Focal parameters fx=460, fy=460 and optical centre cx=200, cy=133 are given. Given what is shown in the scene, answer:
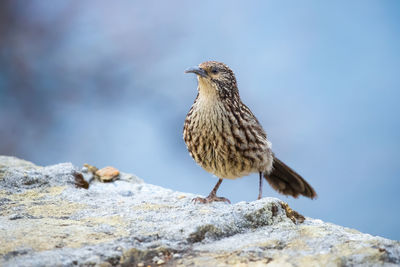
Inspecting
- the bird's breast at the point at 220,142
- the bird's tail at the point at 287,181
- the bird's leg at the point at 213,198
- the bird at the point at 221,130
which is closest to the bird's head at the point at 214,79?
the bird at the point at 221,130

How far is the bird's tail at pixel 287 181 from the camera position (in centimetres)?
493

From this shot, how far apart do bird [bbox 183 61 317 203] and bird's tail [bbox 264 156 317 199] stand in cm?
55

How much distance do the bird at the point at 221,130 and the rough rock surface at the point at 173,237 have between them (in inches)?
34.5

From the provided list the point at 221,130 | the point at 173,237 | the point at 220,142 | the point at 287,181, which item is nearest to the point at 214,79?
the point at 221,130

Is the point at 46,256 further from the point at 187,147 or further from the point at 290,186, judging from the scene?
the point at 290,186

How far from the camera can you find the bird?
4043mm

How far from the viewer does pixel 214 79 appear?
4078 millimetres

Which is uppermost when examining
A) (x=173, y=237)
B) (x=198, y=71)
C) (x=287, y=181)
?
(x=198, y=71)

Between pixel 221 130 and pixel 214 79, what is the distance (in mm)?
458

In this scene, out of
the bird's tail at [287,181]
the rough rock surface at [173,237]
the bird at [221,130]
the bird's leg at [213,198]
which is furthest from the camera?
the bird's tail at [287,181]

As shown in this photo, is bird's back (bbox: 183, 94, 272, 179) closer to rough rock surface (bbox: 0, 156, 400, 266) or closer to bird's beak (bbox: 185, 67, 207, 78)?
bird's beak (bbox: 185, 67, 207, 78)

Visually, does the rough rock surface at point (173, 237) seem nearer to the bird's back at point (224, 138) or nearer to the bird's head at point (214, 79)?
the bird's back at point (224, 138)

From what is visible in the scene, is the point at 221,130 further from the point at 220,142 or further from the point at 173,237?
the point at 173,237

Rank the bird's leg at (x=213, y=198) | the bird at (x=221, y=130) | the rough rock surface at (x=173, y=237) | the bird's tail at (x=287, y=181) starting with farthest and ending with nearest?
the bird's tail at (x=287, y=181) → the bird at (x=221, y=130) → the bird's leg at (x=213, y=198) → the rough rock surface at (x=173, y=237)
